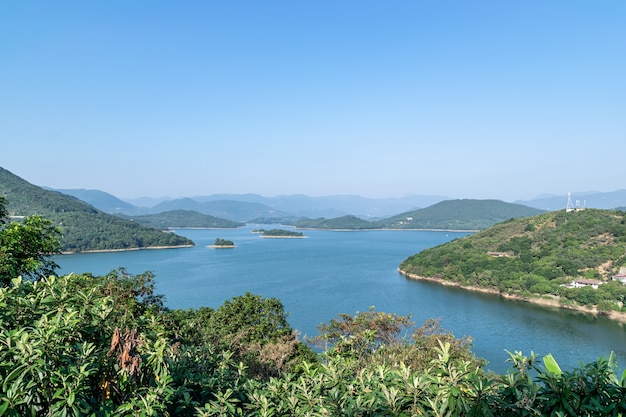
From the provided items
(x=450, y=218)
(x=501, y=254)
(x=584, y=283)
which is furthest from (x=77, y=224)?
(x=450, y=218)

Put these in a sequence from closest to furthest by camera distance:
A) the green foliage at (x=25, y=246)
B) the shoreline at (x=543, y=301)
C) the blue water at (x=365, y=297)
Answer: the green foliage at (x=25, y=246)
the blue water at (x=365, y=297)
the shoreline at (x=543, y=301)

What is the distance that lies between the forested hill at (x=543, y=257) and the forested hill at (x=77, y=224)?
44047mm

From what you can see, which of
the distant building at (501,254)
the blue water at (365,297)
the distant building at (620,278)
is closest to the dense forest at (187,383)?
the blue water at (365,297)

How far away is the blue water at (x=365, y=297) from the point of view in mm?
19781

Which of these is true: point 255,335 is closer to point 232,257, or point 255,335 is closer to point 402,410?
point 402,410

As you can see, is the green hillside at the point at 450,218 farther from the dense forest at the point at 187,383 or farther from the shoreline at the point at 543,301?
the dense forest at the point at 187,383

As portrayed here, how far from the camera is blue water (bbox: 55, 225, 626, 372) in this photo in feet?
64.9

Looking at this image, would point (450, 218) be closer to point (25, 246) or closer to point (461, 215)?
point (461, 215)

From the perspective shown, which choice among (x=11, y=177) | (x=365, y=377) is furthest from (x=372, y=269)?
(x=11, y=177)

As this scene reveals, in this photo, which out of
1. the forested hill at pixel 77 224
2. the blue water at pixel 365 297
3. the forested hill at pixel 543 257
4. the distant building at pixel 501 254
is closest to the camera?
the blue water at pixel 365 297

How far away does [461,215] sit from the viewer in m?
123

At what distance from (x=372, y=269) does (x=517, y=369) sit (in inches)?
1597

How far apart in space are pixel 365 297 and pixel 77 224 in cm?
5477

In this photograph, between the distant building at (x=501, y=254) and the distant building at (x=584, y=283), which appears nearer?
the distant building at (x=584, y=283)
